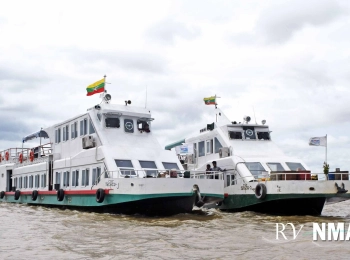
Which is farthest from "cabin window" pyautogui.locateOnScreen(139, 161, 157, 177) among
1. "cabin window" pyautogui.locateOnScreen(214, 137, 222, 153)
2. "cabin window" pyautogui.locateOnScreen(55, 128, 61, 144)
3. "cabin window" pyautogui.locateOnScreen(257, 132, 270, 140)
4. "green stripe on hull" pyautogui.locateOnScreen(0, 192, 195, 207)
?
"cabin window" pyautogui.locateOnScreen(257, 132, 270, 140)

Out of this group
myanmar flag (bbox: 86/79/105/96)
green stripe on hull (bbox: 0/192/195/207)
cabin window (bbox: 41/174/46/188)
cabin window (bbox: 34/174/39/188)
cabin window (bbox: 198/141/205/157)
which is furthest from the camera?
cabin window (bbox: 198/141/205/157)

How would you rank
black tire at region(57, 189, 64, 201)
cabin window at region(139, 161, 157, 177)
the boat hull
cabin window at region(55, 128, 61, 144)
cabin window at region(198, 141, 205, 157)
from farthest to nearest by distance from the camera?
1. cabin window at region(198, 141, 205, 157)
2. cabin window at region(55, 128, 61, 144)
3. black tire at region(57, 189, 64, 201)
4. cabin window at region(139, 161, 157, 177)
5. the boat hull

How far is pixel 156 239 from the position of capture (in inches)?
509

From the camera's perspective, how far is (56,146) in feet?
85.1

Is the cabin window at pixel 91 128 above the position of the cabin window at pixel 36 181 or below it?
above

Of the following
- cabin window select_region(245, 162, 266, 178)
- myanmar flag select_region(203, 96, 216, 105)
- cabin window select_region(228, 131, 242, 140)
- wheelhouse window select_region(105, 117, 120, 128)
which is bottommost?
cabin window select_region(245, 162, 266, 178)

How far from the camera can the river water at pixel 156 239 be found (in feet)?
35.4

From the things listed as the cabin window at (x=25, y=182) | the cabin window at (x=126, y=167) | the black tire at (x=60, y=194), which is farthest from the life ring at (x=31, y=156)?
the cabin window at (x=126, y=167)

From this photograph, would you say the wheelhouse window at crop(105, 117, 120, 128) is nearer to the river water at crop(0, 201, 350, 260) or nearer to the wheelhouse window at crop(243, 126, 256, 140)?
the river water at crop(0, 201, 350, 260)

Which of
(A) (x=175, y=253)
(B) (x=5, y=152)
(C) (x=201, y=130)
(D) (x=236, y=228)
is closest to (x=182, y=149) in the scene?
(C) (x=201, y=130)

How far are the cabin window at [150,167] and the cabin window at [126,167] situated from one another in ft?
1.86

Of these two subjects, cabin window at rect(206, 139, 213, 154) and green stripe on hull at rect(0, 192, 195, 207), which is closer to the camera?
green stripe on hull at rect(0, 192, 195, 207)

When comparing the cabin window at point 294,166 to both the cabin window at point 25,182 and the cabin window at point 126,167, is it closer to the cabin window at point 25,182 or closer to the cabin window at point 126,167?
the cabin window at point 126,167

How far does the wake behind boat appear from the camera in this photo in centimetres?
2005
